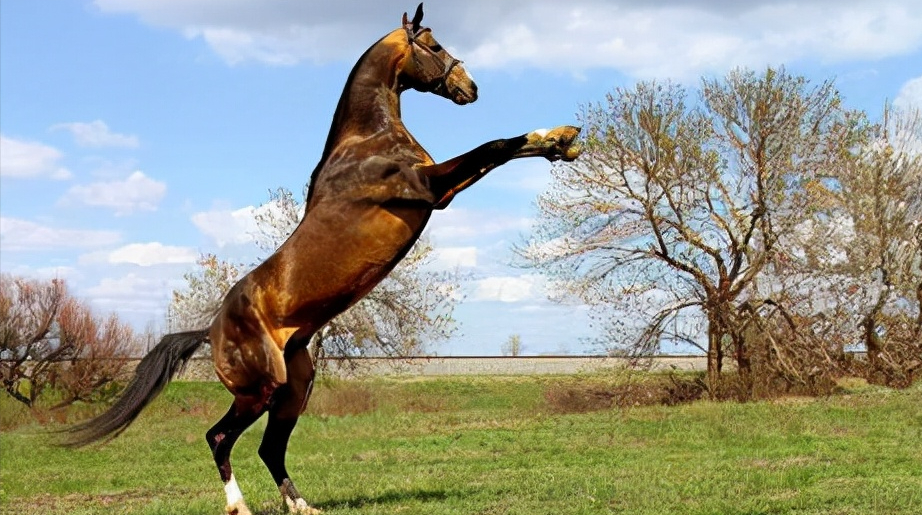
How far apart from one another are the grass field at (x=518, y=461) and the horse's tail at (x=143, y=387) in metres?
0.93

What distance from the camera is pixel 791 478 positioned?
8.95 metres

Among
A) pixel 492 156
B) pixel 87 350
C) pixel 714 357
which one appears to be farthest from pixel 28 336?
pixel 492 156

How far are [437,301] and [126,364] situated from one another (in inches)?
299

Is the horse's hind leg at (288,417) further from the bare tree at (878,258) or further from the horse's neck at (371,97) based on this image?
the bare tree at (878,258)

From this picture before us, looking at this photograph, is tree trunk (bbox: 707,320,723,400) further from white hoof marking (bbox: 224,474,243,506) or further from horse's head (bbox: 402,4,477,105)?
white hoof marking (bbox: 224,474,243,506)

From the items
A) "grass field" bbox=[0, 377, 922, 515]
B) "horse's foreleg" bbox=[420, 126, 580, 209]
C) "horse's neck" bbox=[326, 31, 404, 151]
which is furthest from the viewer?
"grass field" bbox=[0, 377, 922, 515]

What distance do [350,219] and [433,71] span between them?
3.98 feet

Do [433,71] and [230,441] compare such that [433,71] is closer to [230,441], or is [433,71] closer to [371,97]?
[371,97]

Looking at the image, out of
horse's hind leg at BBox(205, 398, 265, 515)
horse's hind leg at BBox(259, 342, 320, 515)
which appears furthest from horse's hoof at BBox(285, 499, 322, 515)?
horse's hind leg at BBox(205, 398, 265, 515)

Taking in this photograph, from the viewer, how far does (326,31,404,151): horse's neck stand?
274 inches

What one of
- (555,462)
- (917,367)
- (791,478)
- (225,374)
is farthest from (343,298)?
(917,367)

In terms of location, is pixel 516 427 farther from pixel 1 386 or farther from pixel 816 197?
pixel 1 386

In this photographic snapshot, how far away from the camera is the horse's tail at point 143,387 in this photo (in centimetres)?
769

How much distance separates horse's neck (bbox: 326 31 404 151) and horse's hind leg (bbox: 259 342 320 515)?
1552mm
